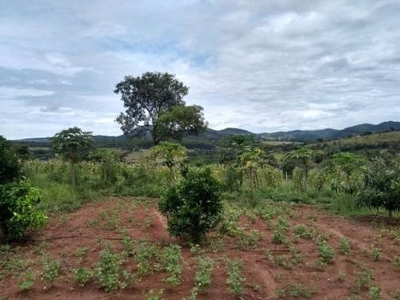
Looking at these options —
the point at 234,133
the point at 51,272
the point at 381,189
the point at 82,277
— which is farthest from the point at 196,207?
the point at 234,133

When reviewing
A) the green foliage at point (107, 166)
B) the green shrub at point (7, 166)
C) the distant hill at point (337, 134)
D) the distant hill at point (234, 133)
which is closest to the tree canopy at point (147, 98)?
the distant hill at point (234, 133)

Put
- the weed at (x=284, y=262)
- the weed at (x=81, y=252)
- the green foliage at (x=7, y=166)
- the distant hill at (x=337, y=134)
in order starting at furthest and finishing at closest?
the distant hill at (x=337, y=134)
the green foliage at (x=7, y=166)
the weed at (x=81, y=252)
the weed at (x=284, y=262)

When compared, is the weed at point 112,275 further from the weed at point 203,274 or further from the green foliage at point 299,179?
the green foliage at point 299,179

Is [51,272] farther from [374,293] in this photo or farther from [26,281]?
[374,293]

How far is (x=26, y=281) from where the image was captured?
17.6 ft

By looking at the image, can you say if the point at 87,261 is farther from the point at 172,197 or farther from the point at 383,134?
the point at 383,134

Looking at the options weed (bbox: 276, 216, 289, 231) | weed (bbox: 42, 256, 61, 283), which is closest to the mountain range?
weed (bbox: 276, 216, 289, 231)

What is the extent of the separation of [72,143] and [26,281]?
8.77m

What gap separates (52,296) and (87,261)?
4.45 ft

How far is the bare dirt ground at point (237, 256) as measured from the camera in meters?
5.34

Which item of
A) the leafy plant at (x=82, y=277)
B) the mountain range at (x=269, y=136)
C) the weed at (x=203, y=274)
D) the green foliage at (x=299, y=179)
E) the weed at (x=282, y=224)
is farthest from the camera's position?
the mountain range at (x=269, y=136)

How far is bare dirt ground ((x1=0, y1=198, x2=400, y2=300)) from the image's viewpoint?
534cm

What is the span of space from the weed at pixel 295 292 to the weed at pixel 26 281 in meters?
3.25

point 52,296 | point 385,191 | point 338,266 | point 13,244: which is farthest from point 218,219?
point 385,191
